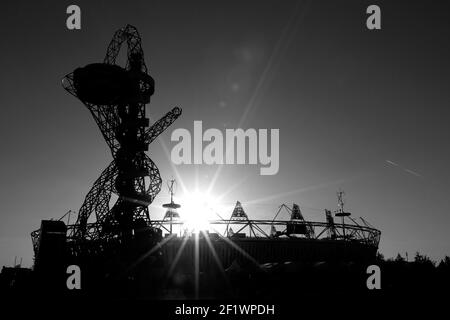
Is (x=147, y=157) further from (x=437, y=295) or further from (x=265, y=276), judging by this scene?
(x=437, y=295)

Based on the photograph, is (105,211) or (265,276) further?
(105,211)

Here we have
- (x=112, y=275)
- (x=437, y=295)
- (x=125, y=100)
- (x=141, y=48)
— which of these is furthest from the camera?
(x=141, y=48)

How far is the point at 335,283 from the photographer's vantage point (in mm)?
37031

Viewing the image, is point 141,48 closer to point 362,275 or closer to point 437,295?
point 362,275

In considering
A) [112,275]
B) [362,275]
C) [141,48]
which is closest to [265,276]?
[362,275]

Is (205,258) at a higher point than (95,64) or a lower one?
lower

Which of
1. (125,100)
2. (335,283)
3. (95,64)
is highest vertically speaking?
(95,64)

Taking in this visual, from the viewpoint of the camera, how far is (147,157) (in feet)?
170

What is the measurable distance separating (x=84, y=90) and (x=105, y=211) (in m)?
16.4

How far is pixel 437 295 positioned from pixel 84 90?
44841 millimetres
